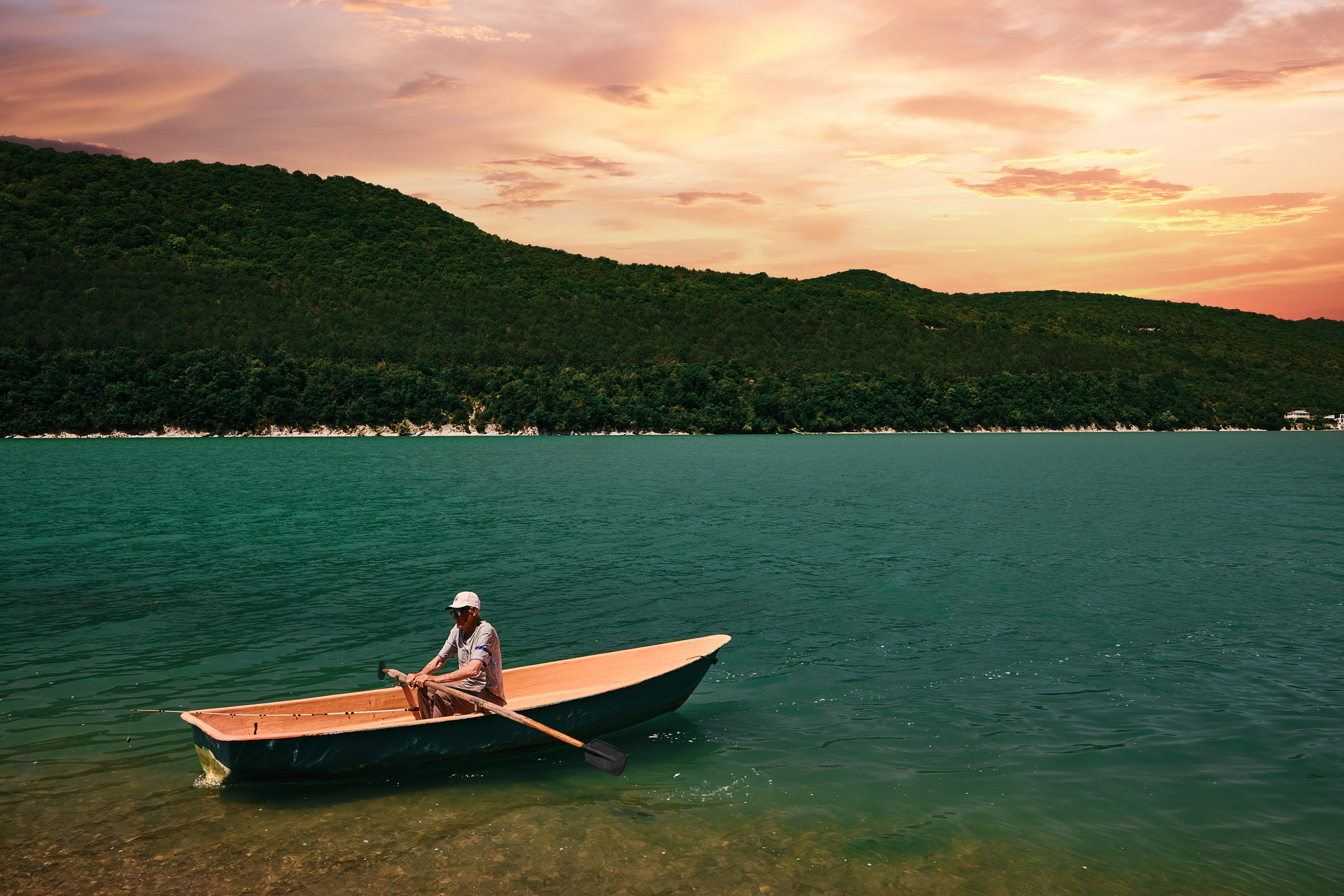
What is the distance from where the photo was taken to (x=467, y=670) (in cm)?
1097

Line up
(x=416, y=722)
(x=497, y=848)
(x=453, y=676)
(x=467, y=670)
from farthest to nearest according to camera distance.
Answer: (x=453, y=676), (x=467, y=670), (x=416, y=722), (x=497, y=848)

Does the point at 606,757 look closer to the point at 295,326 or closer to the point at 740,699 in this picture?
the point at 740,699

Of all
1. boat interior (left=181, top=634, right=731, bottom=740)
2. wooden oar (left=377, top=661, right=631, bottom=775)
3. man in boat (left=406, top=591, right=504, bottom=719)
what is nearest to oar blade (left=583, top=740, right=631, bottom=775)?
wooden oar (left=377, top=661, right=631, bottom=775)

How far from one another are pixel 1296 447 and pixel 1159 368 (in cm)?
7786

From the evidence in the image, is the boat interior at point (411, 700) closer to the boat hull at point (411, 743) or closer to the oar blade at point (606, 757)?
the boat hull at point (411, 743)

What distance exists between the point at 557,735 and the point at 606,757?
666 mm

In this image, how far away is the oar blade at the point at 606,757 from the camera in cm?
1102

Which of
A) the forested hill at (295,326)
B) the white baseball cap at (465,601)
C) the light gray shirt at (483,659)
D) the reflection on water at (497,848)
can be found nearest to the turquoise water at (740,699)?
the reflection on water at (497,848)

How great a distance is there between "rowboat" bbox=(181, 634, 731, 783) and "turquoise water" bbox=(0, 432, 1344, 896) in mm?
411

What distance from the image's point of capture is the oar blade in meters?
11.0

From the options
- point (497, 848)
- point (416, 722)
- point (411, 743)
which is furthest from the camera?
point (411, 743)

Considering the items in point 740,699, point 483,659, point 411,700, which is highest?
point 483,659

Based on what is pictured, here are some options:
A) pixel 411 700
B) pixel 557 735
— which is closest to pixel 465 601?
pixel 411 700

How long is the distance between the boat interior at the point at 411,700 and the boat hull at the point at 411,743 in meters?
0.11
